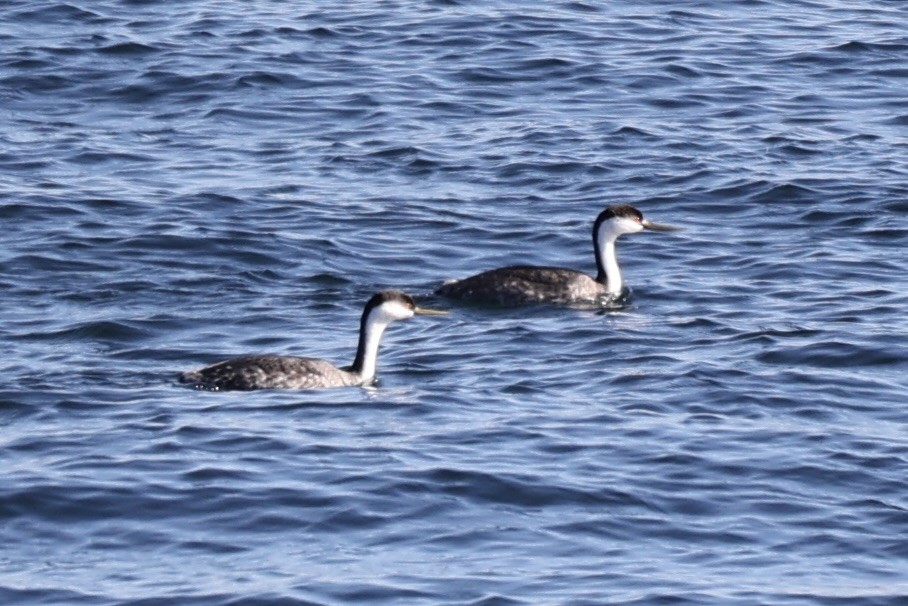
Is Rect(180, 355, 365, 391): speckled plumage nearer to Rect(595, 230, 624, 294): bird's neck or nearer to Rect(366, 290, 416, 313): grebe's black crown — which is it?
Rect(366, 290, 416, 313): grebe's black crown

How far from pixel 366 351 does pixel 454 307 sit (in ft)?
8.17

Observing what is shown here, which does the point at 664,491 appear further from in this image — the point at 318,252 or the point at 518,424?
the point at 318,252

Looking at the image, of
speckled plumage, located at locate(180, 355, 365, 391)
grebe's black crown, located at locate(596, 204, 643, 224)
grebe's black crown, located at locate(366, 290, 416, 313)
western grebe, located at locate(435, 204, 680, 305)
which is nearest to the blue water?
speckled plumage, located at locate(180, 355, 365, 391)

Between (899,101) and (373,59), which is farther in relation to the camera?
(373,59)

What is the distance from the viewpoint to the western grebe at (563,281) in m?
20.2

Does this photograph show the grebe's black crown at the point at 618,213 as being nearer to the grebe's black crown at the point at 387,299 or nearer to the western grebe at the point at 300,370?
the grebe's black crown at the point at 387,299

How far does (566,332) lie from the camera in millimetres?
19625

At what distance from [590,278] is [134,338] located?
4455mm

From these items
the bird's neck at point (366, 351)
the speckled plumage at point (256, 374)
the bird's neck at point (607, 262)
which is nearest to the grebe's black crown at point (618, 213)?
the bird's neck at point (607, 262)

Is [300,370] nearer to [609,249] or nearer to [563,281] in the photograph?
[563,281]

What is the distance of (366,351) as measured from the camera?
58.6ft

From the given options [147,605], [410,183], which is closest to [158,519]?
[147,605]

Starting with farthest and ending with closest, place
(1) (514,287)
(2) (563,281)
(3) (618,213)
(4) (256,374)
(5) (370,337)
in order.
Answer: (3) (618,213)
(2) (563,281)
(1) (514,287)
(5) (370,337)
(4) (256,374)

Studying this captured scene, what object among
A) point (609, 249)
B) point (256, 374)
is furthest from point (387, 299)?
point (609, 249)
